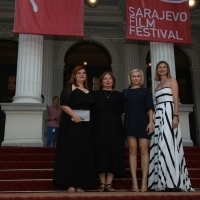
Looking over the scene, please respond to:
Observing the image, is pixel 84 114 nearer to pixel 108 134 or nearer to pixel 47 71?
pixel 108 134

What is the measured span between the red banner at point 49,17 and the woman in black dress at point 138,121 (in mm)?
3870

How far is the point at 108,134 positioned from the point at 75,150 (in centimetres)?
52

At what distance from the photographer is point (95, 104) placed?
15.2 ft

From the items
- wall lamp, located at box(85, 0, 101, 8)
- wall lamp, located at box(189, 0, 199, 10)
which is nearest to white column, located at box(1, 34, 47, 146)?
wall lamp, located at box(85, 0, 101, 8)

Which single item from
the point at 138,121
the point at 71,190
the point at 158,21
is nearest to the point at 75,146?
the point at 71,190

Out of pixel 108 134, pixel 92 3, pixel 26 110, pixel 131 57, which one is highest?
pixel 92 3

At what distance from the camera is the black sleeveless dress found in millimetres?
4328

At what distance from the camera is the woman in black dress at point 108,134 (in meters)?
4.46

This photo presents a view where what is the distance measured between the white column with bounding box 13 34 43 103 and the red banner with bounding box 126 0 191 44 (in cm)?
249

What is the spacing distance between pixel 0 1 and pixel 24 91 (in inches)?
233

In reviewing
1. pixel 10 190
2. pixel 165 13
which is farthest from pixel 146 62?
pixel 10 190

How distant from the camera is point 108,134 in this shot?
4578 mm

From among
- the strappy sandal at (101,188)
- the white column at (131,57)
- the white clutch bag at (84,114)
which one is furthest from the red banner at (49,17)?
the white column at (131,57)

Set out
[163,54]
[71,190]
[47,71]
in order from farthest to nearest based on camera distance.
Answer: [47,71], [163,54], [71,190]
